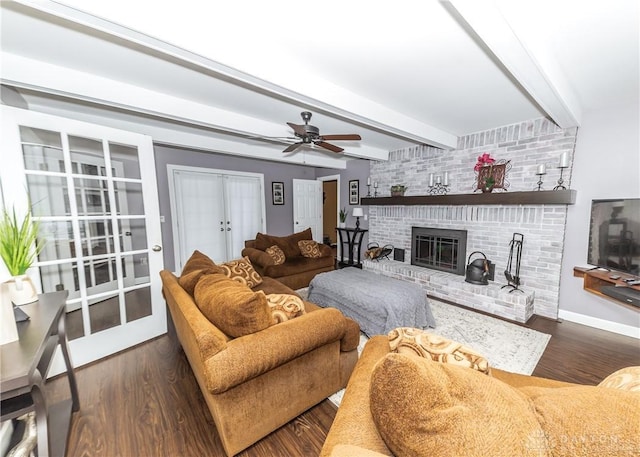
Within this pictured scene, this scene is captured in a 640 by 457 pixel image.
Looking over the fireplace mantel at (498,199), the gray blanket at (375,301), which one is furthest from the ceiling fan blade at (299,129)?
the fireplace mantel at (498,199)

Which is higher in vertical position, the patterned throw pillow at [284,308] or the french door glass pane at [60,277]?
the french door glass pane at [60,277]

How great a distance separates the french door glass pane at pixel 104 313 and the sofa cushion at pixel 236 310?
141 centimetres

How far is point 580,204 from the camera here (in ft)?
9.11

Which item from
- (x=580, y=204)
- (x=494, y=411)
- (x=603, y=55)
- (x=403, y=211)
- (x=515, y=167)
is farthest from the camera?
(x=403, y=211)

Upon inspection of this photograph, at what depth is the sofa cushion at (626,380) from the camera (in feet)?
2.59

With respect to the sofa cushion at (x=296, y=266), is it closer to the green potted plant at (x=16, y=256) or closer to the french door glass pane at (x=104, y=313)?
the french door glass pane at (x=104, y=313)

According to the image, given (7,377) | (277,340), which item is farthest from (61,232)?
(277,340)

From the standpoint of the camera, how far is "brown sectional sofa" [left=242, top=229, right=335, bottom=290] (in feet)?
12.4

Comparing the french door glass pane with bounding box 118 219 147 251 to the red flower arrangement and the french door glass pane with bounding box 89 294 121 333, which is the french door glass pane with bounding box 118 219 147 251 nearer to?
the french door glass pane with bounding box 89 294 121 333

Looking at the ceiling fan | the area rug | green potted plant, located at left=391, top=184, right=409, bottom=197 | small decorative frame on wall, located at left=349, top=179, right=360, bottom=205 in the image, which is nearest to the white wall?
the area rug

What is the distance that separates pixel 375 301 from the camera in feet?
7.98

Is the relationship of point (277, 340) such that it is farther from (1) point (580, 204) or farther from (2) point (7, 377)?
(1) point (580, 204)

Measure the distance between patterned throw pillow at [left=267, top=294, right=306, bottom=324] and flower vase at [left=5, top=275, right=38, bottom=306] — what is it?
1.55 metres

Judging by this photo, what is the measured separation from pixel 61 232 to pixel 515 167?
4.89 m
